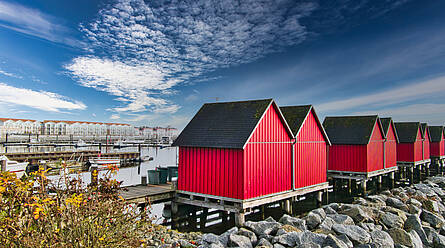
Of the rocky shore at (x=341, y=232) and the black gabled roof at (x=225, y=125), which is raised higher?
the black gabled roof at (x=225, y=125)

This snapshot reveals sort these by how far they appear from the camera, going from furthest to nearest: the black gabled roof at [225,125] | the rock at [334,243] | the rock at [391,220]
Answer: the black gabled roof at [225,125]
the rock at [391,220]
the rock at [334,243]

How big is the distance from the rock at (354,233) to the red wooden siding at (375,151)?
15.1 m

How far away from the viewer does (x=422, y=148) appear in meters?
36.0

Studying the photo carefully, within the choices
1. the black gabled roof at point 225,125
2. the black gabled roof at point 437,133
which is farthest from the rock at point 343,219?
the black gabled roof at point 437,133

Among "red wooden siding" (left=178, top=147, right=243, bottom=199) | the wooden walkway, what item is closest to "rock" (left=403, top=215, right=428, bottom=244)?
"red wooden siding" (left=178, top=147, right=243, bottom=199)

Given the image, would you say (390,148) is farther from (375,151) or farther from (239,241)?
(239,241)

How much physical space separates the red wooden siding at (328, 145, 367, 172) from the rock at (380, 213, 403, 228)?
1158cm

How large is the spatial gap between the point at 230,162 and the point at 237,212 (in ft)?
6.99

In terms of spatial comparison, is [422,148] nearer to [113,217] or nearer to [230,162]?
[230,162]

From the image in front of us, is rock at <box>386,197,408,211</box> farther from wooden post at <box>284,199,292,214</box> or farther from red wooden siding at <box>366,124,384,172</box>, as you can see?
red wooden siding at <box>366,124,384,172</box>

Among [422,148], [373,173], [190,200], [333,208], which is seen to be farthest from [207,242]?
[422,148]

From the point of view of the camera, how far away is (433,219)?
12781 mm

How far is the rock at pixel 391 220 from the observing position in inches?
450

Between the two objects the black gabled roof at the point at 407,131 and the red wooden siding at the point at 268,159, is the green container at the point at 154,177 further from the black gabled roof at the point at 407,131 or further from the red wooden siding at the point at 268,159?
the black gabled roof at the point at 407,131
